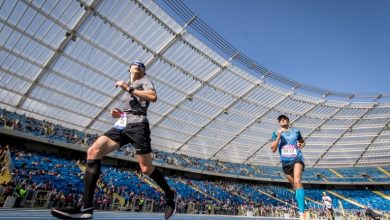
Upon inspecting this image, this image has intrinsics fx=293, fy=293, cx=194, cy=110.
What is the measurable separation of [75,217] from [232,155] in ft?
137

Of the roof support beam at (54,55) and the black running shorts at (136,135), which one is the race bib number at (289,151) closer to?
the black running shorts at (136,135)

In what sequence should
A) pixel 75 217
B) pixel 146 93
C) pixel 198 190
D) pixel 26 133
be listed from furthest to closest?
pixel 198 190, pixel 26 133, pixel 146 93, pixel 75 217

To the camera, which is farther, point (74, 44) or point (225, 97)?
point (225, 97)

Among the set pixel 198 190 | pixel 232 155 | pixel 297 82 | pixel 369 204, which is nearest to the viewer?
pixel 297 82

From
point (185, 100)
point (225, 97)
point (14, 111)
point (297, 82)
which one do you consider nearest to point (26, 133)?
point (14, 111)

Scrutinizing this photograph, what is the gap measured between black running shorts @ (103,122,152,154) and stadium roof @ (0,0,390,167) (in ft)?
54.8

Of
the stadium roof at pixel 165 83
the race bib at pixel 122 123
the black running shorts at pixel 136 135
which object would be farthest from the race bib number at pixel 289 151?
the stadium roof at pixel 165 83

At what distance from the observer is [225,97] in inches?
1163

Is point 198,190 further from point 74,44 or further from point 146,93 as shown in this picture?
point 146,93

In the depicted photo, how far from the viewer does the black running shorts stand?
313 centimetres

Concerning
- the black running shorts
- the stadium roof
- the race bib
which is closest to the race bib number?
the black running shorts

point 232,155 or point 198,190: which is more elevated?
point 232,155

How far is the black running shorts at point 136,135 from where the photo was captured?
10.3ft

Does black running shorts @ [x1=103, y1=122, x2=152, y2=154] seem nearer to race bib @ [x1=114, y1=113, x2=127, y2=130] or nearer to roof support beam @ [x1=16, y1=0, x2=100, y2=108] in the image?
race bib @ [x1=114, y1=113, x2=127, y2=130]
